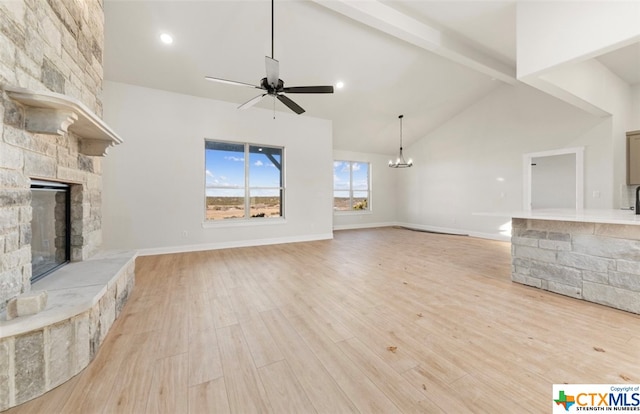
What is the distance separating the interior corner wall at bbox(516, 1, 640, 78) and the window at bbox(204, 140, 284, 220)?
4.80m

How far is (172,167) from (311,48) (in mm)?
3513

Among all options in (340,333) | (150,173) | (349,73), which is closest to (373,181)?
(349,73)

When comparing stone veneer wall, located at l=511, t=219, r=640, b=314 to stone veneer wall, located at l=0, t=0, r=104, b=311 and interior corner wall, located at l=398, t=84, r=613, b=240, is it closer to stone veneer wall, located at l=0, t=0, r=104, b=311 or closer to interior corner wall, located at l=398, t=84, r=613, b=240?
interior corner wall, located at l=398, t=84, r=613, b=240

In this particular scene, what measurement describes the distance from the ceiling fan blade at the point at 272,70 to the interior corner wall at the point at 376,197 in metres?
5.62

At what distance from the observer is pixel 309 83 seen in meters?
4.92

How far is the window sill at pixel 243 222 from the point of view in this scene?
519 cm

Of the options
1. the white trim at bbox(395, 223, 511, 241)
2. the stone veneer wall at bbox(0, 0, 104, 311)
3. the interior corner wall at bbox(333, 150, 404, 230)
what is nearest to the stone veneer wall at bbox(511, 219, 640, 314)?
the white trim at bbox(395, 223, 511, 241)

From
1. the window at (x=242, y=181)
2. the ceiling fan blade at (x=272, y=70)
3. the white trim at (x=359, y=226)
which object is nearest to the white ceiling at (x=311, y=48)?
the window at (x=242, y=181)

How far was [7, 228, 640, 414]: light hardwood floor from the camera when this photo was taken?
130 cm

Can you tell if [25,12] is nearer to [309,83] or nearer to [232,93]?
[232,93]

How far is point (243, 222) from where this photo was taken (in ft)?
18.2

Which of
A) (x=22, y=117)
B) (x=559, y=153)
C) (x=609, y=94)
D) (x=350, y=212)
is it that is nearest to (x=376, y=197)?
(x=350, y=212)

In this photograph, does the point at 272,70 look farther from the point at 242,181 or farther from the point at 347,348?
the point at 242,181

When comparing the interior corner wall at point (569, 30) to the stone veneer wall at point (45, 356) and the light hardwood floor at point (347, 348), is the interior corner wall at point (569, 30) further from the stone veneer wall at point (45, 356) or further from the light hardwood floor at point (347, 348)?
the stone veneer wall at point (45, 356)
